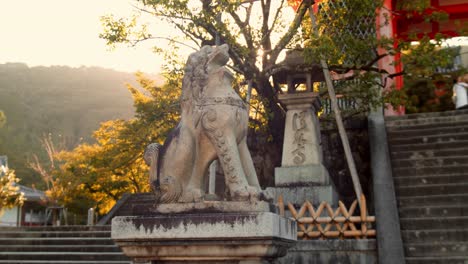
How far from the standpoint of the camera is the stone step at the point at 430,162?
11.1 meters

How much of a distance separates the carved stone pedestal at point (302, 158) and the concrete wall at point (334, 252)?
5.88ft

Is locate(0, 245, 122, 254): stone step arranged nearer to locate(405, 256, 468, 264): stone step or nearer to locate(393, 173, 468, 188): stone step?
locate(393, 173, 468, 188): stone step

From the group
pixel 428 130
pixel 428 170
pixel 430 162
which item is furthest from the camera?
pixel 428 130

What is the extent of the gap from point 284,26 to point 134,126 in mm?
6433

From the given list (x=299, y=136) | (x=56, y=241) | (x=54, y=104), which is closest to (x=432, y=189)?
(x=299, y=136)

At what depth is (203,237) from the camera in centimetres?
383

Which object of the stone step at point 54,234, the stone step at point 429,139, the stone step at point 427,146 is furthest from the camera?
the stone step at point 54,234

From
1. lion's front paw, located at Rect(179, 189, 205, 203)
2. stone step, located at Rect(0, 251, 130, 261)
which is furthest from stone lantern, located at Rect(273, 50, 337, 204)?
lion's front paw, located at Rect(179, 189, 205, 203)

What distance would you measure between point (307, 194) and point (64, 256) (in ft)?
20.1

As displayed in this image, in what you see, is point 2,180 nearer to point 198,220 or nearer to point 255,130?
point 255,130

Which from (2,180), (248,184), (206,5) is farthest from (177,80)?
(2,180)

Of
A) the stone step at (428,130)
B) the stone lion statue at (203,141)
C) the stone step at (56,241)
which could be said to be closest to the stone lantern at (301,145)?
the stone step at (428,130)

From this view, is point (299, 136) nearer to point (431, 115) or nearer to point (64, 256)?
point (431, 115)

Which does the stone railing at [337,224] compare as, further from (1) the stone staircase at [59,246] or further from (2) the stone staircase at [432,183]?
(1) the stone staircase at [59,246]
